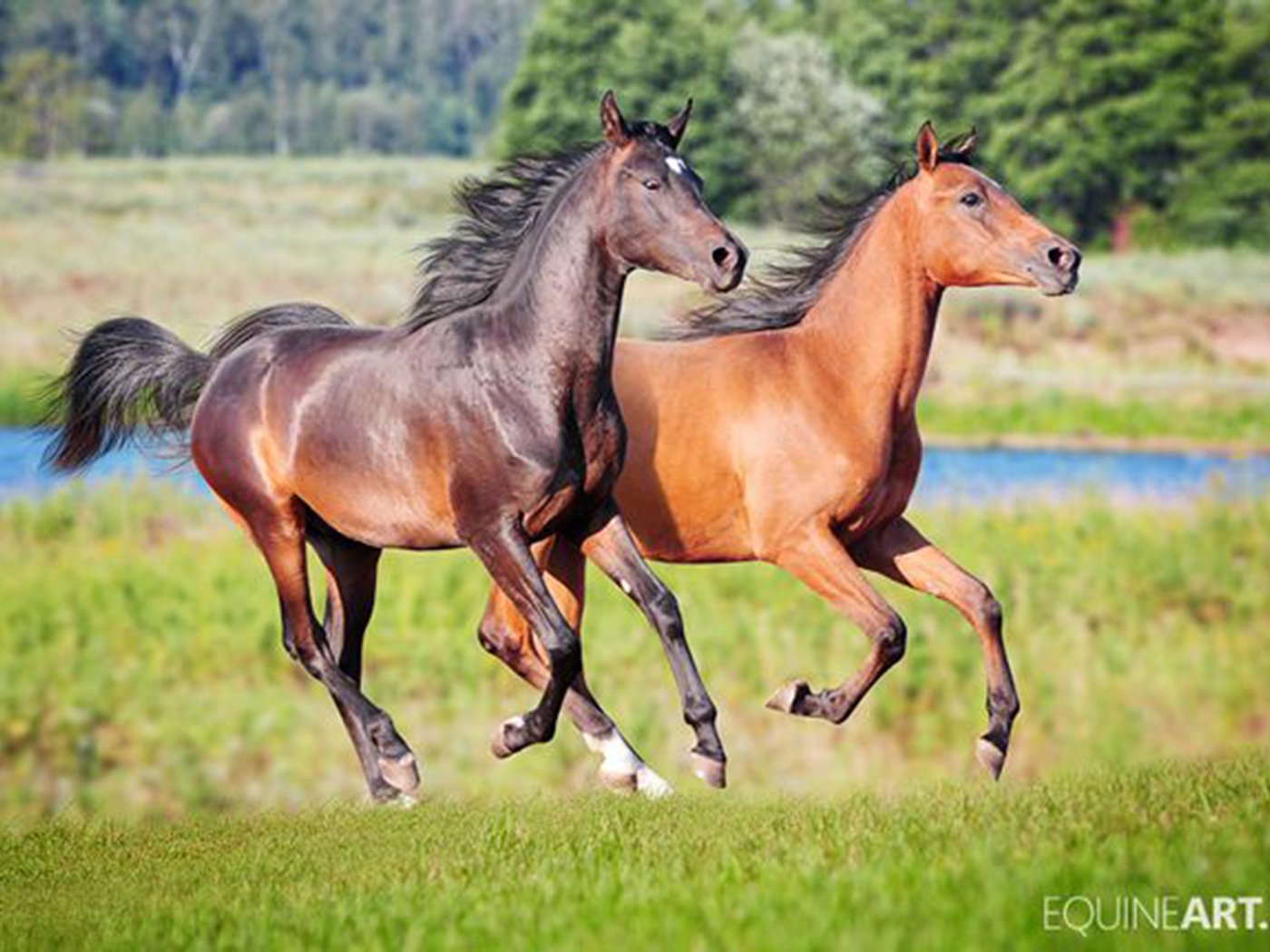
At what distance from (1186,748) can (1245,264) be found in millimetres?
31739

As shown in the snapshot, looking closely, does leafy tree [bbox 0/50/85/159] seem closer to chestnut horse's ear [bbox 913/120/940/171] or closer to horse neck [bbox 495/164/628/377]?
chestnut horse's ear [bbox 913/120/940/171]

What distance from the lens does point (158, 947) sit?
20.9ft

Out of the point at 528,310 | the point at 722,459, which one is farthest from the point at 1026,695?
the point at 528,310

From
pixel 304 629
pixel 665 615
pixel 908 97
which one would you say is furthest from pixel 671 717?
pixel 908 97

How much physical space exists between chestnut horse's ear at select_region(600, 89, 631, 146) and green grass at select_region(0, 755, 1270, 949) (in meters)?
2.29

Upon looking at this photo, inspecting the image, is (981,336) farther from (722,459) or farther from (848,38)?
(722,459)

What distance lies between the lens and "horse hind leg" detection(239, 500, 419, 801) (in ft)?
29.0

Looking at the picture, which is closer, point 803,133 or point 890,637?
point 890,637

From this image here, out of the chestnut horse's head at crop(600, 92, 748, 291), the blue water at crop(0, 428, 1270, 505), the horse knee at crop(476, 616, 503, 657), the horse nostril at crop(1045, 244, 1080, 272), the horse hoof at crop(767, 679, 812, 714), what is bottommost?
the blue water at crop(0, 428, 1270, 505)

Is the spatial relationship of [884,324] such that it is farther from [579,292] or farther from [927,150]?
[579,292]

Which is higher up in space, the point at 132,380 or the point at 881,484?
the point at 881,484

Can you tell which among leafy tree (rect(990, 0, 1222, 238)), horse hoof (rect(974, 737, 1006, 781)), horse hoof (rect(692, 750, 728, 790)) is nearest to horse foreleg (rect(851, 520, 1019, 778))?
horse hoof (rect(974, 737, 1006, 781))

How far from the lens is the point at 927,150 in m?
8.79

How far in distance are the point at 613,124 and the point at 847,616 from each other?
77.9 inches
